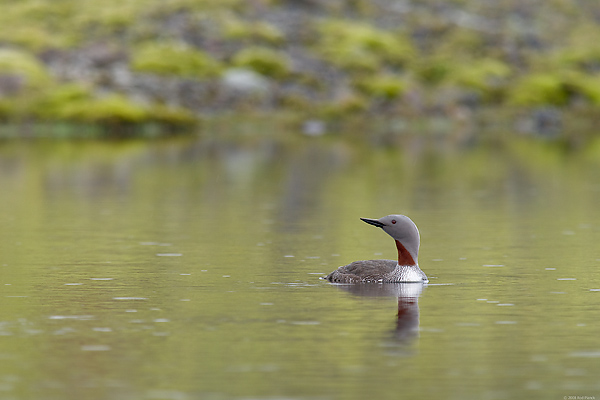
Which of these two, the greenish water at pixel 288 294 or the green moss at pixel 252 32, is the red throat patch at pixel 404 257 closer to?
the greenish water at pixel 288 294

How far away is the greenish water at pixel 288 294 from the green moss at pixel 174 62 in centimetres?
6581

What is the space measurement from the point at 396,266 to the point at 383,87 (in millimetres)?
89047

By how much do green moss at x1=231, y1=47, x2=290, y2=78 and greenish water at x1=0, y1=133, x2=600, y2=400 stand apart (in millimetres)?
67834

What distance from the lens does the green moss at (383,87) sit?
358ft

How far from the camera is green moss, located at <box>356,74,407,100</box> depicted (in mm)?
109000

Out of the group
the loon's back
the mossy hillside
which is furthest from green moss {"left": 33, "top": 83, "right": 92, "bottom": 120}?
the loon's back

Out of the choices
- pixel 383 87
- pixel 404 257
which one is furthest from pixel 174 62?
pixel 404 257

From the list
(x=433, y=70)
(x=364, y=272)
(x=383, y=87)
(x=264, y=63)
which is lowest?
(x=364, y=272)

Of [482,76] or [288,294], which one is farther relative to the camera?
[482,76]

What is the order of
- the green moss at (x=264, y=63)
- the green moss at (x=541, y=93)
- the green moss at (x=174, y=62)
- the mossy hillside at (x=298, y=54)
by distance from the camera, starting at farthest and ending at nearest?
the green moss at (x=264, y=63), the green moss at (x=174, y=62), the green moss at (x=541, y=93), the mossy hillside at (x=298, y=54)

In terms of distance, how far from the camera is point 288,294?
19.7 meters

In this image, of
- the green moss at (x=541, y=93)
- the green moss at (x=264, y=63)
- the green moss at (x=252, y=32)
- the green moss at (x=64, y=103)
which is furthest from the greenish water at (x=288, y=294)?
the green moss at (x=252, y=32)

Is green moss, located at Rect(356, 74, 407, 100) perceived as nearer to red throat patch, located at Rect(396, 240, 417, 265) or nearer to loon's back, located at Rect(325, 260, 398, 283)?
loon's back, located at Rect(325, 260, 398, 283)

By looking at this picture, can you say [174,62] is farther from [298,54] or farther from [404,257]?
[404,257]
